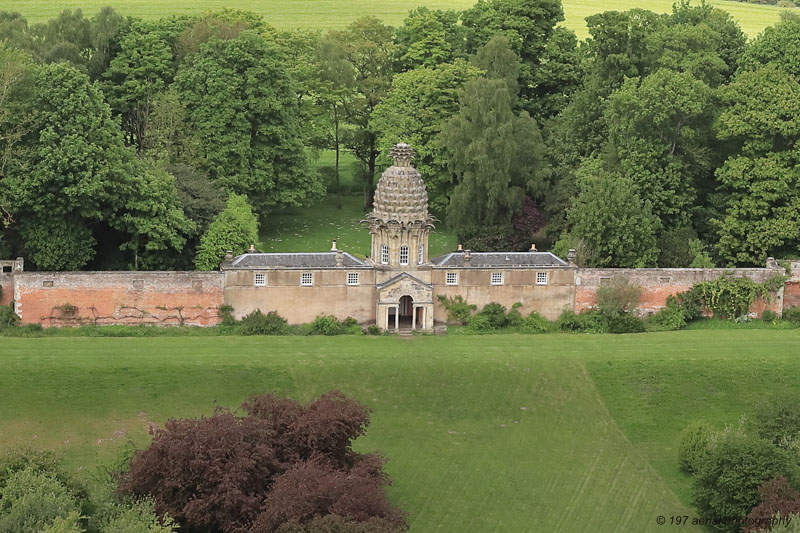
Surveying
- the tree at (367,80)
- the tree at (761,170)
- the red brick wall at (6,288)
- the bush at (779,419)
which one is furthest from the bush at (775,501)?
the tree at (367,80)

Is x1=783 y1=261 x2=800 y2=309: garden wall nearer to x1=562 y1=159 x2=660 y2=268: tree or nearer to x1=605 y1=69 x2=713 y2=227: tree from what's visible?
x1=562 y1=159 x2=660 y2=268: tree

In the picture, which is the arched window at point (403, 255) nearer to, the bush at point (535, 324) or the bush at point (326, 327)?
the bush at point (326, 327)

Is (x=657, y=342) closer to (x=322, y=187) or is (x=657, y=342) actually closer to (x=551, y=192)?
(x=551, y=192)

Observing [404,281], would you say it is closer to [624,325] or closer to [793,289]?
[624,325]

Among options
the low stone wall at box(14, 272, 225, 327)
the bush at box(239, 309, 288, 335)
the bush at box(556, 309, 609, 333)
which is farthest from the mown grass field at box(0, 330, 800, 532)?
the low stone wall at box(14, 272, 225, 327)

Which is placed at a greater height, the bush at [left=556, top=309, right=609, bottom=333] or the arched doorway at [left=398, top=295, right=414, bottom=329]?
the arched doorway at [left=398, top=295, right=414, bottom=329]

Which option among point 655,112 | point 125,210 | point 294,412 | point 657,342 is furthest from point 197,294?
point 655,112
